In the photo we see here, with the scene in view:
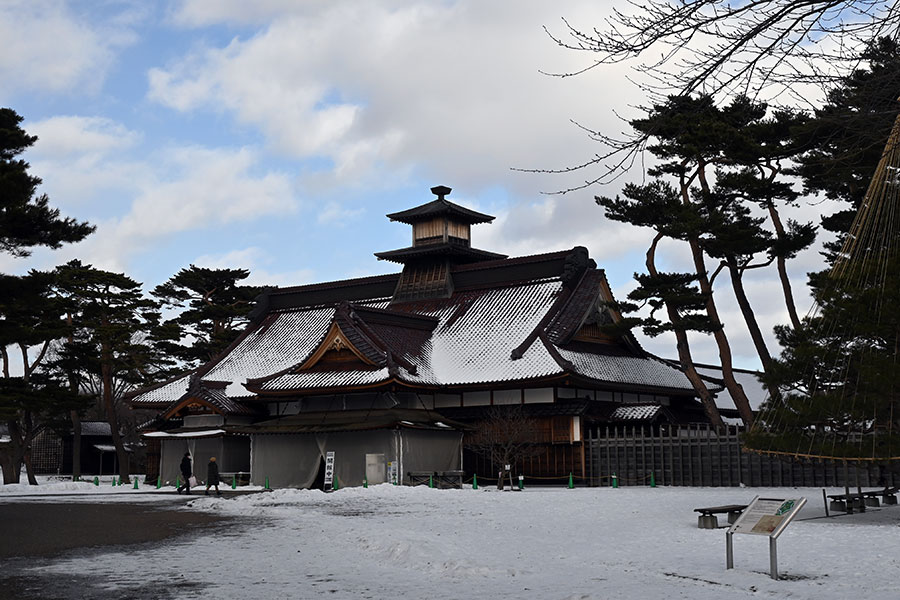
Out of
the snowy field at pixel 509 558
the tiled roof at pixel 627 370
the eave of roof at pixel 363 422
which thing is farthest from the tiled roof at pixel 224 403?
the snowy field at pixel 509 558

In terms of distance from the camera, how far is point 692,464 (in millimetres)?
31844

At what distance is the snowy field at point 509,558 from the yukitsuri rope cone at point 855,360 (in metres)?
1.50

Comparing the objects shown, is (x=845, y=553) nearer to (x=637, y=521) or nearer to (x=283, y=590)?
(x=637, y=521)

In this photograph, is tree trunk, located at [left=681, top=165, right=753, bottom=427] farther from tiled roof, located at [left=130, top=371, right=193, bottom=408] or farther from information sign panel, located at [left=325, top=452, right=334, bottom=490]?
tiled roof, located at [left=130, top=371, right=193, bottom=408]

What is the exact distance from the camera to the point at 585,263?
41.9 meters

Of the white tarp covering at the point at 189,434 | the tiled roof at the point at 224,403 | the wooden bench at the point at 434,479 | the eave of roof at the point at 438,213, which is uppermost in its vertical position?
the eave of roof at the point at 438,213

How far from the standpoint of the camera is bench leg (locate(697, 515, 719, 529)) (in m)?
16.7

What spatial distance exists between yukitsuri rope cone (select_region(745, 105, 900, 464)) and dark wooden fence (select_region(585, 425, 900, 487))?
34.7 feet

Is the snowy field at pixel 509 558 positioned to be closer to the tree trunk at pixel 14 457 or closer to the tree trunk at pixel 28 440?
the tree trunk at pixel 28 440

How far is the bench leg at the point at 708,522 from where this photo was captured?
54.7 feet

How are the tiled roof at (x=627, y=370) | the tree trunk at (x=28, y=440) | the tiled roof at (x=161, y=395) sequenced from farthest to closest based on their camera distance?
the tiled roof at (x=161, y=395), the tree trunk at (x=28, y=440), the tiled roof at (x=627, y=370)

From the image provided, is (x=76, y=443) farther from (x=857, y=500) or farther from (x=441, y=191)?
(x=857, y=500)

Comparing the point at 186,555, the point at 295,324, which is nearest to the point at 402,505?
the point at 186,555

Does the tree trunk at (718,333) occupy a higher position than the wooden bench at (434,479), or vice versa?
the tree trunk at (718,333)
